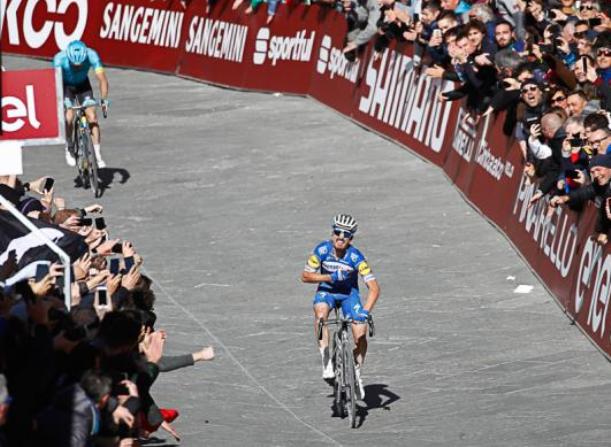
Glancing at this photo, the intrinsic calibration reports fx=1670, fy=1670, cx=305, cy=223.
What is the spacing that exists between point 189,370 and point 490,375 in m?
2.97

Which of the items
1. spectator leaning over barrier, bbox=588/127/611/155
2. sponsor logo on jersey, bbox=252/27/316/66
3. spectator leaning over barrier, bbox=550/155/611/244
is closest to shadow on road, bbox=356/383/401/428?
spectator leaning over barrier, bbox=550/155/611/244

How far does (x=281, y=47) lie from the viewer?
28750mm

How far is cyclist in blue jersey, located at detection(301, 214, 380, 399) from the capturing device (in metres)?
15.1

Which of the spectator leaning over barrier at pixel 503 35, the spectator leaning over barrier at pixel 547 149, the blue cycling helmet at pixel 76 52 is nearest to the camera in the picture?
the spectator leaning over barrier at pixel 547 149

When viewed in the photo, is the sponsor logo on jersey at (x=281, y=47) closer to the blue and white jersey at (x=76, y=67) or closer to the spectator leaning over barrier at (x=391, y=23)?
the spectator leaning over barrier at (x=391, y=23)

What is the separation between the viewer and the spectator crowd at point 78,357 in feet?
31.2

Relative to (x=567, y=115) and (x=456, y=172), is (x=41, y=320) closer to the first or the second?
(x=567, y=115)

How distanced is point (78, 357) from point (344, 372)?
4.88 meters

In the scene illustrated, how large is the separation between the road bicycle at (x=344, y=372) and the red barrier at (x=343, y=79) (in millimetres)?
2550

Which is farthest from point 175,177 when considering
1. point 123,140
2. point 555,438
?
point 555,438

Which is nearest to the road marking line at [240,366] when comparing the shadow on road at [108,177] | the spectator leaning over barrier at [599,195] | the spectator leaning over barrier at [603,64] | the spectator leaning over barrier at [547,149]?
the spectator leaning over barrier at [599,195]

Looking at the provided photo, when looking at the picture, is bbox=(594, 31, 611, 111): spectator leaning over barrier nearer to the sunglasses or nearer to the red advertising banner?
the sunglasses

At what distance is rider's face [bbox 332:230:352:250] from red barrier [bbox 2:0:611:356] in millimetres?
2474

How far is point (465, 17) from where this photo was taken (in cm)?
2167
